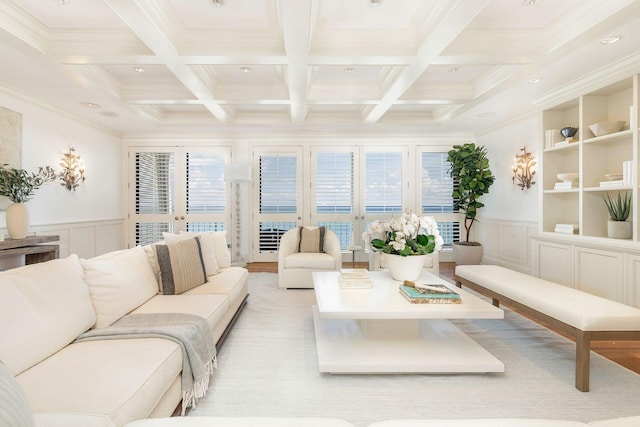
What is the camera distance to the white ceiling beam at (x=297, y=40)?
7.28 ft

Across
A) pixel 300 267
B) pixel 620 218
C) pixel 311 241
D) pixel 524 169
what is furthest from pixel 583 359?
pixel 524 169

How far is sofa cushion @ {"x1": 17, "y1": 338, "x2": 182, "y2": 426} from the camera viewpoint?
111 centimetres

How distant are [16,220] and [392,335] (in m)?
4.09

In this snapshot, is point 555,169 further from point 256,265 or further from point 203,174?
point 203,174

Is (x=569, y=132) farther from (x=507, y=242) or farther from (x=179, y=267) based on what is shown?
(x=179, y=267)

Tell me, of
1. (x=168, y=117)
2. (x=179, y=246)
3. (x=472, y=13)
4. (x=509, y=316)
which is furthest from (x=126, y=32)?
(x=509, y=316)

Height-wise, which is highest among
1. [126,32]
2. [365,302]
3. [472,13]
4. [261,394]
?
[126,32]

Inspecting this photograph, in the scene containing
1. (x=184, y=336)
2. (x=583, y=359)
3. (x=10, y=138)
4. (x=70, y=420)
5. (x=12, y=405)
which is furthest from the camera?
(x=10, y=138)

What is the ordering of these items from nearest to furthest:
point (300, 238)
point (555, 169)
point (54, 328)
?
point (54, 328) < point (555, 169) < point (300, 238)

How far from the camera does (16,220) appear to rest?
344 centimetres

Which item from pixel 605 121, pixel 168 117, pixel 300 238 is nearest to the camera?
pixel 605 121

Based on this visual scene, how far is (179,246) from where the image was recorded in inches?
105

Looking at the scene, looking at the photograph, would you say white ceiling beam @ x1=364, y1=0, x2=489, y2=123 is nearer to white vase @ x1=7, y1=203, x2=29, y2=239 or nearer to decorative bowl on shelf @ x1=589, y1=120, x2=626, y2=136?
decorative bowl on shelf @ x1=589, y1=120, x2=626, y2=136

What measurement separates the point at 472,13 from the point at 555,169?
8.86ft
